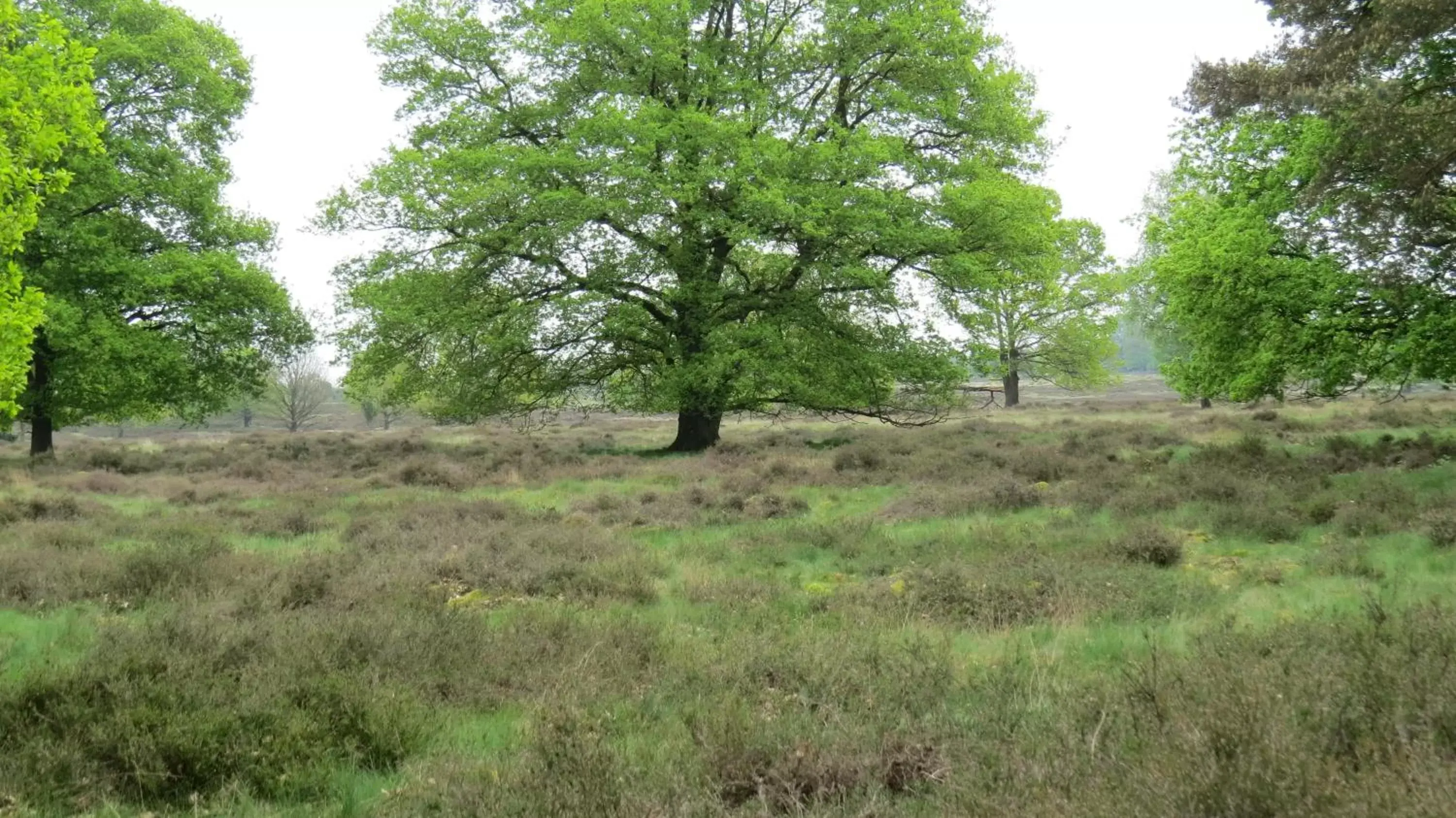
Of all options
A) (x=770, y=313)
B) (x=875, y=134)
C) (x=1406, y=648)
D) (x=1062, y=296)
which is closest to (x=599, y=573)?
(x=1406, y=648)

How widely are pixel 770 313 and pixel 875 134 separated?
4929 mm

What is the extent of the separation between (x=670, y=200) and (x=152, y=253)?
12657mm

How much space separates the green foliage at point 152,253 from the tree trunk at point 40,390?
5 centimetres

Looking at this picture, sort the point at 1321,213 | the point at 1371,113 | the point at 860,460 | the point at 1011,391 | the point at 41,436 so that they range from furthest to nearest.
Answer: the point at 1011,391 → the point at 41,436 → the point at 860,460 → the point at 1321,213 → the point at 1371,113

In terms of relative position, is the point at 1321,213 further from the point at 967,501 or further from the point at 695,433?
the point at 695,433

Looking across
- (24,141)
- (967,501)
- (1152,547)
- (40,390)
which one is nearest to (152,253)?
(40,390)

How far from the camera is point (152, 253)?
19578 mm

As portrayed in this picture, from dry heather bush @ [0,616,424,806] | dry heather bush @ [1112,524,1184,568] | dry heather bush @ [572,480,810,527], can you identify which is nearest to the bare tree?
dry heather bush @ [572,480,810,527]

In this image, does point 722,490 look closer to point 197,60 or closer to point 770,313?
point 770,313

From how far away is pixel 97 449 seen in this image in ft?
75.3

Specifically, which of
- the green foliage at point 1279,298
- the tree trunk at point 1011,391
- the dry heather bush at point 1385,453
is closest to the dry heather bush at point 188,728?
the green foliage at point 1279,298

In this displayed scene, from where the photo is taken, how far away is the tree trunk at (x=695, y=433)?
809 inches

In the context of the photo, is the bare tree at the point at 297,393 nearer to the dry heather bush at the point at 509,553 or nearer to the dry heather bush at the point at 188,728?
the dry heather bush at the point at 509,553

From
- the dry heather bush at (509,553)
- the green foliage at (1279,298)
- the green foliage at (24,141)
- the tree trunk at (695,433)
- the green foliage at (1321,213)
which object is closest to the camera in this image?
the green foliage at (24,141)
